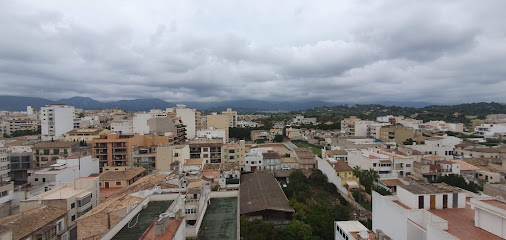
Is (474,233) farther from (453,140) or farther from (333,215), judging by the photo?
(453,140)

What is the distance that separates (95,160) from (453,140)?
5704 centimetres

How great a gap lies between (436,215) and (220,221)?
10650 millimetres

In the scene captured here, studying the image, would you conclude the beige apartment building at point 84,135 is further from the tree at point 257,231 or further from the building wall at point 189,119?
the tree at point 257,231

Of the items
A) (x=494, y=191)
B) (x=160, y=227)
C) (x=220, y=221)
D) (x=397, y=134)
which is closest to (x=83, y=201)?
(x=220, y=221)

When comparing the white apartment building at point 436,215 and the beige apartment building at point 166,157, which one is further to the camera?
the beige apartment building at point 166,157

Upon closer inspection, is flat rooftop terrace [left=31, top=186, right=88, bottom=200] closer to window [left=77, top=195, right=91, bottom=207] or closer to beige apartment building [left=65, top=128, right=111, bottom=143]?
window [left=77, top=195, right=91, bottom=207]

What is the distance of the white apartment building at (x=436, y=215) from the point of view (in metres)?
10.0

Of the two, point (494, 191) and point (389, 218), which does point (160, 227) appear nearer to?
point (389, 218)

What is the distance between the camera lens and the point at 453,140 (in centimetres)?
4728

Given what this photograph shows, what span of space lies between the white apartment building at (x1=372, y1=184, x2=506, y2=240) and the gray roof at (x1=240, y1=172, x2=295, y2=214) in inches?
385

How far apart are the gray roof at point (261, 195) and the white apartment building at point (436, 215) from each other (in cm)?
977

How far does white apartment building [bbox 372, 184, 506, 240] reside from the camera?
32.8 ft

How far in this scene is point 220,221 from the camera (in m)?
15.0

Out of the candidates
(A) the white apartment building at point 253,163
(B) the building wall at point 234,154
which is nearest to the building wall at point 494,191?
(A) the white apartment building at point 253,163
